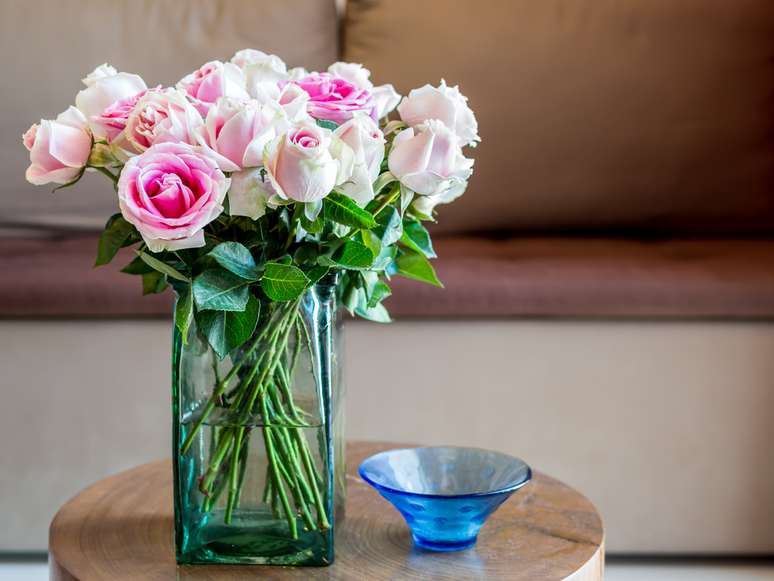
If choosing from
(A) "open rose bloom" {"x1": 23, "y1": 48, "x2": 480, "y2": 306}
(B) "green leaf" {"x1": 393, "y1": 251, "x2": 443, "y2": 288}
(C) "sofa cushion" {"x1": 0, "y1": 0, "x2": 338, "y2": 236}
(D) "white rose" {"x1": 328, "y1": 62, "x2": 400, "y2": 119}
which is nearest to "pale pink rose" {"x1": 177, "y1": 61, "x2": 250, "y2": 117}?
(A) "open rose bloom" {"x1": 23, "y1": 48, "x2": 480, "y2": 306}

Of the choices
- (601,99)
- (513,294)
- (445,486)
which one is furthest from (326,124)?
(601,99)

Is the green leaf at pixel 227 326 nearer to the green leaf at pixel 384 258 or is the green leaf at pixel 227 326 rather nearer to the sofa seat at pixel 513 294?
the green leaf at pixel 384 258

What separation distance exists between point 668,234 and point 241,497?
5.04ft

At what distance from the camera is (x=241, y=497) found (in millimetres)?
847

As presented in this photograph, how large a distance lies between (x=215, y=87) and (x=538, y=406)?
0.99 m

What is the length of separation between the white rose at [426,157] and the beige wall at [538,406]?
0.86m

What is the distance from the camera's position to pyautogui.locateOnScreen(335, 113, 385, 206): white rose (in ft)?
2.56

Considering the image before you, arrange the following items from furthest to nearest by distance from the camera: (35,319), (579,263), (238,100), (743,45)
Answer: (743,45) < (579,263) < (35,319) < (238,100)

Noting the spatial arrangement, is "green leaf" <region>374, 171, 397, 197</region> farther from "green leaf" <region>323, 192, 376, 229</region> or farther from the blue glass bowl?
the blue glass bowl

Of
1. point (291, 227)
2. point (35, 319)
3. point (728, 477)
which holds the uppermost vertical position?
point (291, 227)

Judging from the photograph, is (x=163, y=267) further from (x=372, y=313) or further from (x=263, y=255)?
(x=372, y=313)

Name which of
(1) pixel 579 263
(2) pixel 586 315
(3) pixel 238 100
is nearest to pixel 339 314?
(3) pixel 238 100

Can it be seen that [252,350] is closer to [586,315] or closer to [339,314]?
[339,314]

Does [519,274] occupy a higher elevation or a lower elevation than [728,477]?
higher
